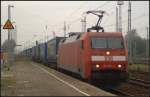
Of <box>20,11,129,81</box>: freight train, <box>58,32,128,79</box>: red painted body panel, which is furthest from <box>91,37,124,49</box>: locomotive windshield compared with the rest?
<box>58,32,128,79</box>: red painted body panel

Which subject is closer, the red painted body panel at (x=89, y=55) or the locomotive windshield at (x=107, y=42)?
the red painted body panel at (x=89, y=55)

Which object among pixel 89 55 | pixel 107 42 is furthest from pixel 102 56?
pixel 107 42

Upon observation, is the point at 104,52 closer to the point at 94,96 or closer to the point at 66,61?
the point at 94,96

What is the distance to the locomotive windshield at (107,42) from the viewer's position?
21.7 metres

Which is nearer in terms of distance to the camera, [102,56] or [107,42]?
[102,56]

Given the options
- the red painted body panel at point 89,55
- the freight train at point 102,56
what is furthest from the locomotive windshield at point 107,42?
the red painted body panel at point 89,55

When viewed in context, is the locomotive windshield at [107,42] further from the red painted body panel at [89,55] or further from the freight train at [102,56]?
the red painted body panel at [89,55]

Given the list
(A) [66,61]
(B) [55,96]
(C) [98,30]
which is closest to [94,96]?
(B) [55,96]

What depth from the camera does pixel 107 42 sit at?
21.9 m

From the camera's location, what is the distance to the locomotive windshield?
21703 mm

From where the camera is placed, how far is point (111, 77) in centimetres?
2077

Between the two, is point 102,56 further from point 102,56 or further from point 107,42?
point 107,42

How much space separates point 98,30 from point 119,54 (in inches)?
112

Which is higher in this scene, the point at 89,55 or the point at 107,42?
the point at 107,42
